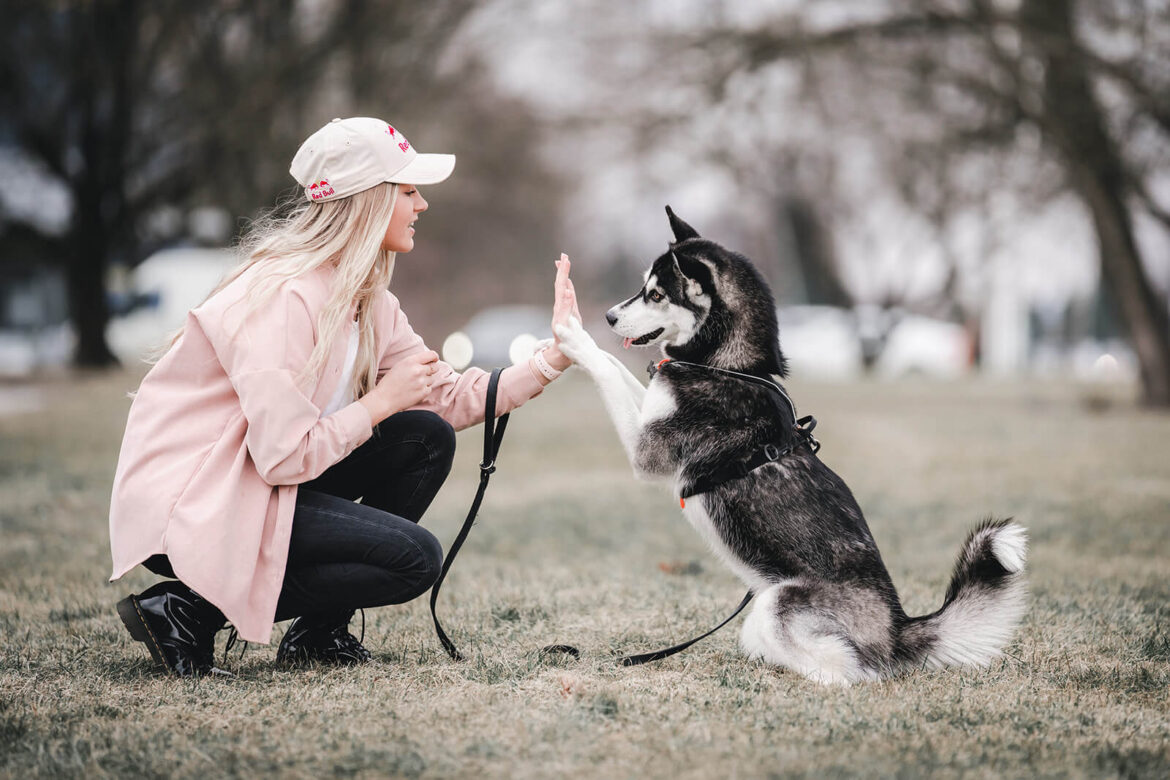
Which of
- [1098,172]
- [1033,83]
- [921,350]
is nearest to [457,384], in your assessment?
[1033,83]

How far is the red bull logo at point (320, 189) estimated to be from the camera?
129 inches

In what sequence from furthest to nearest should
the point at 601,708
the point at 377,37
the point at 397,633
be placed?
1. the point at 377,37
2. the point at 397,633
3. the point at 601,708

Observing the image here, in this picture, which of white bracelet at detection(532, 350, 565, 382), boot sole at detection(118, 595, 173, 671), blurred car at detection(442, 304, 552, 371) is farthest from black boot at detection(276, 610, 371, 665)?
blurred car at detection(442, 304, 552, 371)

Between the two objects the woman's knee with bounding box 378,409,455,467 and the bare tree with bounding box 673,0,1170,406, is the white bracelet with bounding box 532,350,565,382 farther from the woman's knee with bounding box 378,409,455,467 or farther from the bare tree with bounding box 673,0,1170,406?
the bare tree with bounding box 673,0,1170,406

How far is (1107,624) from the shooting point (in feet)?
13.7

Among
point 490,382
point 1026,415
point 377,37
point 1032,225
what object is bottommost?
point 1026,415

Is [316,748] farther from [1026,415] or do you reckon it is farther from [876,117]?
[876,117]

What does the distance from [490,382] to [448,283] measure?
31.4m

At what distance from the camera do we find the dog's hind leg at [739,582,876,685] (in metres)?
3.23

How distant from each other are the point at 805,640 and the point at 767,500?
431 millimetres

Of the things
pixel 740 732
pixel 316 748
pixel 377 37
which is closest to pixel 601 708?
pixel 740 732

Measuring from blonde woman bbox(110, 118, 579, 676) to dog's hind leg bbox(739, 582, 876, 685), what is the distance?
103 centimetres

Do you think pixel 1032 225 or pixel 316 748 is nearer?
pixel 316 748

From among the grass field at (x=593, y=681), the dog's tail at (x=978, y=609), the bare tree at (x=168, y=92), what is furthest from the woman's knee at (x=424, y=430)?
the bare tree at (x=168, y=92)
